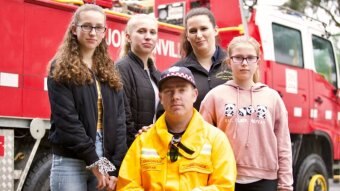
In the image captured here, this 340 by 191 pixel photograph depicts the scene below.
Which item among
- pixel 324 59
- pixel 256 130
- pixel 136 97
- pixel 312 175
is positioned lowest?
pixel 312 175

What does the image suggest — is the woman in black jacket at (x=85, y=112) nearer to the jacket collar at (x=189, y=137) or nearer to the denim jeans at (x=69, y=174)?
the denim jeans at (x=69, y=174)

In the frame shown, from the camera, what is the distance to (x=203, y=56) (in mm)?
3660

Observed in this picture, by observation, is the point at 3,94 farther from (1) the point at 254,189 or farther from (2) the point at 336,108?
(2) the point at 336,108

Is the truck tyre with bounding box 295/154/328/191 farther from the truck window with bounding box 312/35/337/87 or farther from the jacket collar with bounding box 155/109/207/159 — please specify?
the jacket collar with bounding box 155/109/207/159

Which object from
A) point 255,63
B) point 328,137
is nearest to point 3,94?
point 255,63

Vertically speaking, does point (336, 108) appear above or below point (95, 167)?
above

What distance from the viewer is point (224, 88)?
10.8 ft

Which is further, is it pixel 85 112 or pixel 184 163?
pixel 85 112

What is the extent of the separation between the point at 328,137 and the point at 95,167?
563 cm

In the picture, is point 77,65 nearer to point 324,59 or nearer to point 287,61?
point 287,61

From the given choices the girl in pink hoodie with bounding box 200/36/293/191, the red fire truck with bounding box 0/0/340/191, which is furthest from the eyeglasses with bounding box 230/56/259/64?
the red fire truck with bounding box 0/0/340/191

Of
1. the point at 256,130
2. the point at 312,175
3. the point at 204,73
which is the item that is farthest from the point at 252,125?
the point at 312,175

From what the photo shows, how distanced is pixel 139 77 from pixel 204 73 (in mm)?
413

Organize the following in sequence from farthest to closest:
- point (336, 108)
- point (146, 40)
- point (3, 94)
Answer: point (336, 108)
point (3, 94)
point (146, 40)
